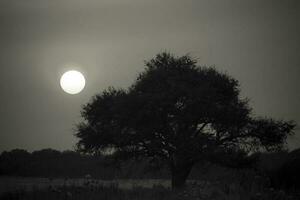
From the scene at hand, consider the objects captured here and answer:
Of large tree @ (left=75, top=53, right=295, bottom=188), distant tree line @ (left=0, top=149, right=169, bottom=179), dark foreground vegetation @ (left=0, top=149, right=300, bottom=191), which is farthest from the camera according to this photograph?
distant tree line @ (left=0, top=149, right=169, bottom=179)

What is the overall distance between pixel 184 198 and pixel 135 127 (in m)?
14.8

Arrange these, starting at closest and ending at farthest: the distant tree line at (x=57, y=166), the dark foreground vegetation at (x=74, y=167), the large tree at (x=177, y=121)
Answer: the large tree at (x=177, y=121) < the dark foreground vegetation at (x=74, y=167) < the distant tree line at (x=57, y=166)

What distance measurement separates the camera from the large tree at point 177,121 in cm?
3744

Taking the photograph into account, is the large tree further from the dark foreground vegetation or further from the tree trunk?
the dark foreground vegetation

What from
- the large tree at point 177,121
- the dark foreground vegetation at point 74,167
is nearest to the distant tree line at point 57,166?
the dark foreground vegetation at point 74,167

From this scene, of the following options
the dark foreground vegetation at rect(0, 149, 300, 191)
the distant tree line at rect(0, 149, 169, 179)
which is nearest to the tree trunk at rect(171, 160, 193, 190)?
the dark foreground vegetation at rect(0, 149, 300, 191)

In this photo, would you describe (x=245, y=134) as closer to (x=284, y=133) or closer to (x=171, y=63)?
(x=284, y=133)

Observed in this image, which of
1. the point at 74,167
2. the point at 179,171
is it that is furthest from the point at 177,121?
the point at 74,167

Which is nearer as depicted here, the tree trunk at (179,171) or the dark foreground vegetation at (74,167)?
→ the tree trunk at (179,171)

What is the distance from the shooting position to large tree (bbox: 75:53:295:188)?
37438mm

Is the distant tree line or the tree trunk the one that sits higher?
the distant tree line

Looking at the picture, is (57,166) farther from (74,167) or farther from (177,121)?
(177,121)

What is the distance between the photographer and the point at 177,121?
37844 millimetres

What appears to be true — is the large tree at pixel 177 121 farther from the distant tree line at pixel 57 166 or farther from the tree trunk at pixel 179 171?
the distant tree line at pixel 57 166
